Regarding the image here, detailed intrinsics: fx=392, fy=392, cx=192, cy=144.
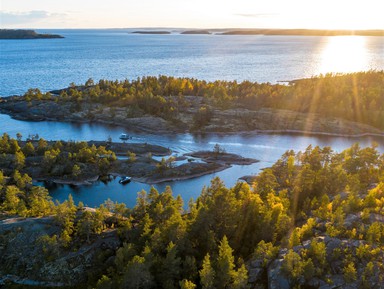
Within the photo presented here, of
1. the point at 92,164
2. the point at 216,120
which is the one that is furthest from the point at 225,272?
the point at 216,120

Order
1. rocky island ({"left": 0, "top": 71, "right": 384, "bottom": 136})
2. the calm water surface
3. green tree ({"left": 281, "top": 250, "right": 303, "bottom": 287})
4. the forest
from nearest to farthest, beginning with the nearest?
1. green tree ({"left": 281, "top": 250, "right": 303, "bottom": 287})
2. the forest
3. the calm water surface
4. rocky island ({"left": 0, "top": 71, "right": 384, "bottom": 136})

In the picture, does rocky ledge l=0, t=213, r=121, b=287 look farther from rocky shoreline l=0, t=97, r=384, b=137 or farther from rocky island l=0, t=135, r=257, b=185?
rocky shoreline l=0, t=97, r=384, b=137

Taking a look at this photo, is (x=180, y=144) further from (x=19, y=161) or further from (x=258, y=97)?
(x=258, y=97)

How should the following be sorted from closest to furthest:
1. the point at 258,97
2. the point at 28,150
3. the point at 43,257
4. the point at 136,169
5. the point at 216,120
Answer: the point at 43,257, the point at 136,169, the point at 28,150, the point at 216,120, the point at 258,97

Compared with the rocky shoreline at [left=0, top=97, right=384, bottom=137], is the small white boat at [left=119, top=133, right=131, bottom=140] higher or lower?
lower

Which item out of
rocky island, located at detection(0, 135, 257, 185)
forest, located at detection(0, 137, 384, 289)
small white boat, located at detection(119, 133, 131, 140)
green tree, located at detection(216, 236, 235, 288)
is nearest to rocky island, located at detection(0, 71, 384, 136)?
small white boat, located at detection(119, 133, 131, 140)

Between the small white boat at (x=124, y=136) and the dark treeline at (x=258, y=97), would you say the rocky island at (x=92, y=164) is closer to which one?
the small white boat at (x=124, y=136)

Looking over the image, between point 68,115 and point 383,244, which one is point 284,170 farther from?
point 68,115

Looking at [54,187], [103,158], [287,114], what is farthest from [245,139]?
[54,187]
